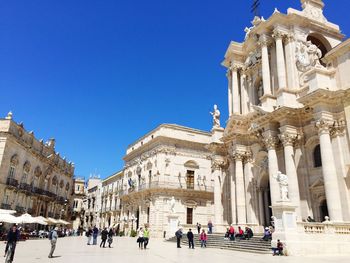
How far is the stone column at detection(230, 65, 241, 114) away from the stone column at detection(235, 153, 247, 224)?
453cm

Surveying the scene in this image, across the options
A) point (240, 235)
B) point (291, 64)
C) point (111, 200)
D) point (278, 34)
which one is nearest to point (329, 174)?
point (240, 235)

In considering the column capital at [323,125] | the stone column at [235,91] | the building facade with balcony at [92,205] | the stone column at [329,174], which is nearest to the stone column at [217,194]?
the stone column at [235,91]

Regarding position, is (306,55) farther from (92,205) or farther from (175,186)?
(92,205)

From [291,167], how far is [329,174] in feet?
8.54

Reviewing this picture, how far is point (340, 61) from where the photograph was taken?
19281mm

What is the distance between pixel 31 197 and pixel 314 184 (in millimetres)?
27692

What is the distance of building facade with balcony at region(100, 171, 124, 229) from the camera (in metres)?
48.2

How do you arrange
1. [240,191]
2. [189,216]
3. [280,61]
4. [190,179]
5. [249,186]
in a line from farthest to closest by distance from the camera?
[190,179] → [189,216] → [249,186] → [240,191] → [280,61]

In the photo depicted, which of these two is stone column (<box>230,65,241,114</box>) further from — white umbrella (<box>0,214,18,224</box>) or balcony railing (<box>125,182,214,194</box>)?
white umbrella (<box>0,214,18,224</box>)

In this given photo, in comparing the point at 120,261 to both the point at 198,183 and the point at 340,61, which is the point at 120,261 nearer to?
the point at 340,61

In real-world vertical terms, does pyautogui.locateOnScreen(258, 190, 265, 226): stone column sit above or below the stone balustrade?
above

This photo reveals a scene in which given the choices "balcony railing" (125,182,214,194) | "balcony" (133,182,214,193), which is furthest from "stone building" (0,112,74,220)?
"balcony" (133,182,214,193)

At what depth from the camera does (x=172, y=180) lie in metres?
36.2

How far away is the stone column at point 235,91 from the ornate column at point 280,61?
526 cm
